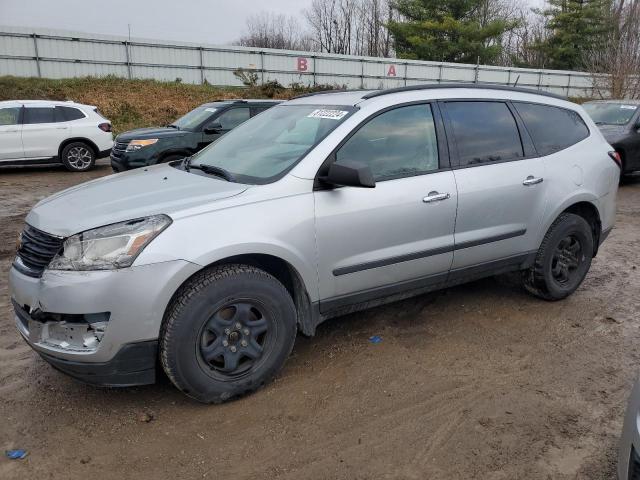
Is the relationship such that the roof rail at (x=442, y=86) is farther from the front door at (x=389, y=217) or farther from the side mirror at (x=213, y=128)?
the side mirror at (x=213, y=128)

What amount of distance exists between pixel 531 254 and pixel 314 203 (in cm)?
214

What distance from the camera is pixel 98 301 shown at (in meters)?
2.72

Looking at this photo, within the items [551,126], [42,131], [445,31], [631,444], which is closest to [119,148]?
[42,131]

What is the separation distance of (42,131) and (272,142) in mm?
10466

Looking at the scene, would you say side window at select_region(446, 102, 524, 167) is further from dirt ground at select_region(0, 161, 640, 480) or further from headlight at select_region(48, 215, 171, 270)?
headlight at select_region(48, 215, 171, 270)

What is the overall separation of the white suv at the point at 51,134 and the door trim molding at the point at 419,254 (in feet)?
36.6

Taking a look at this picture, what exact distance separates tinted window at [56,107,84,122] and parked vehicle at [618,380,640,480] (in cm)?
1311

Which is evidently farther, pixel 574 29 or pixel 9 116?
pixel 574 29

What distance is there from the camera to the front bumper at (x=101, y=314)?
8.95ft

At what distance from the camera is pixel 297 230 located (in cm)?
320

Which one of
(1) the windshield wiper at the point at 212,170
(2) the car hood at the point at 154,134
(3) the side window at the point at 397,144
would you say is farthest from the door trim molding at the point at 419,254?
(2) the car hood at the point at 154,134

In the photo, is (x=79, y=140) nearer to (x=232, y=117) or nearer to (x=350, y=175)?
(x=232, y=117)

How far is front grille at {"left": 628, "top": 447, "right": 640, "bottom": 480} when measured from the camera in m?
→ 2.00

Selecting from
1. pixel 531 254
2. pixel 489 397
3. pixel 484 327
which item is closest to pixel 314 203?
pixel 489 397
